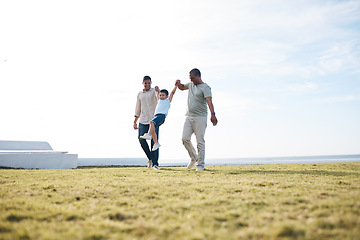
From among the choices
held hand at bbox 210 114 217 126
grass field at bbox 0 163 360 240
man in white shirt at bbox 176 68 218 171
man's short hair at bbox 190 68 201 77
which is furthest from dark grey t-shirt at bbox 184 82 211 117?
grass field at bbox 0 163 360 240

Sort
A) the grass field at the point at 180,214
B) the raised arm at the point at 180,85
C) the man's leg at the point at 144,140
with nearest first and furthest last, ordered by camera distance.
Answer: the grass field at the point at 180,214 → the raised arm at the point at 180,85 → the man's leg at the point at 144,140

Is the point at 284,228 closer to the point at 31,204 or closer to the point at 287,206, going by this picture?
A: the point at 287,206

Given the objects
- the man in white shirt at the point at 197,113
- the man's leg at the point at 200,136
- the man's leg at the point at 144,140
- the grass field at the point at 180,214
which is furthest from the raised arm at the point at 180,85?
the grass field at the point at 180,214

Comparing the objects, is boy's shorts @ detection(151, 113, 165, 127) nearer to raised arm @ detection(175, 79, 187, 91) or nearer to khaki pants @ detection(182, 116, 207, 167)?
khaki pants @ detection(182, 116, 207, 167)

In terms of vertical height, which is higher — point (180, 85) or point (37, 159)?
point (180, 85)

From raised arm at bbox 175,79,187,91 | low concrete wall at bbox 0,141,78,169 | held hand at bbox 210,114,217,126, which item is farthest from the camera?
low concrete wall at bbox 0,141,78,169

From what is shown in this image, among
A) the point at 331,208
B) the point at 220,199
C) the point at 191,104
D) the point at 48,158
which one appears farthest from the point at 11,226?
the point at 48,158

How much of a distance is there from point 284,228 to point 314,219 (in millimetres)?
422

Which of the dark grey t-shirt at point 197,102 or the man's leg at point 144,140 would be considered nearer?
the dark grey t-shirt at point 197,102

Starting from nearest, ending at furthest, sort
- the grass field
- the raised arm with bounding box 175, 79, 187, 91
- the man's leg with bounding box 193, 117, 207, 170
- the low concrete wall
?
the grass field < the man's leg with bounding box 193, 117, 207, 170 < the raised arm with bounding box 175, 79, 187, 91 < the low concrete wall

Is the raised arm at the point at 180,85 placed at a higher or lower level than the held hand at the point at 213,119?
higher

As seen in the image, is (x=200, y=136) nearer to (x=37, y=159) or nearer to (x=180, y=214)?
(x=180, y=214)

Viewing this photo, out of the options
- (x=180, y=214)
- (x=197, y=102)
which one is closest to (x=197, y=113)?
(x=197, y=102)

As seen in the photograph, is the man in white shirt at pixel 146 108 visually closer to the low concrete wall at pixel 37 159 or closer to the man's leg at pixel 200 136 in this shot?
the man's leg at pixel 200 136
